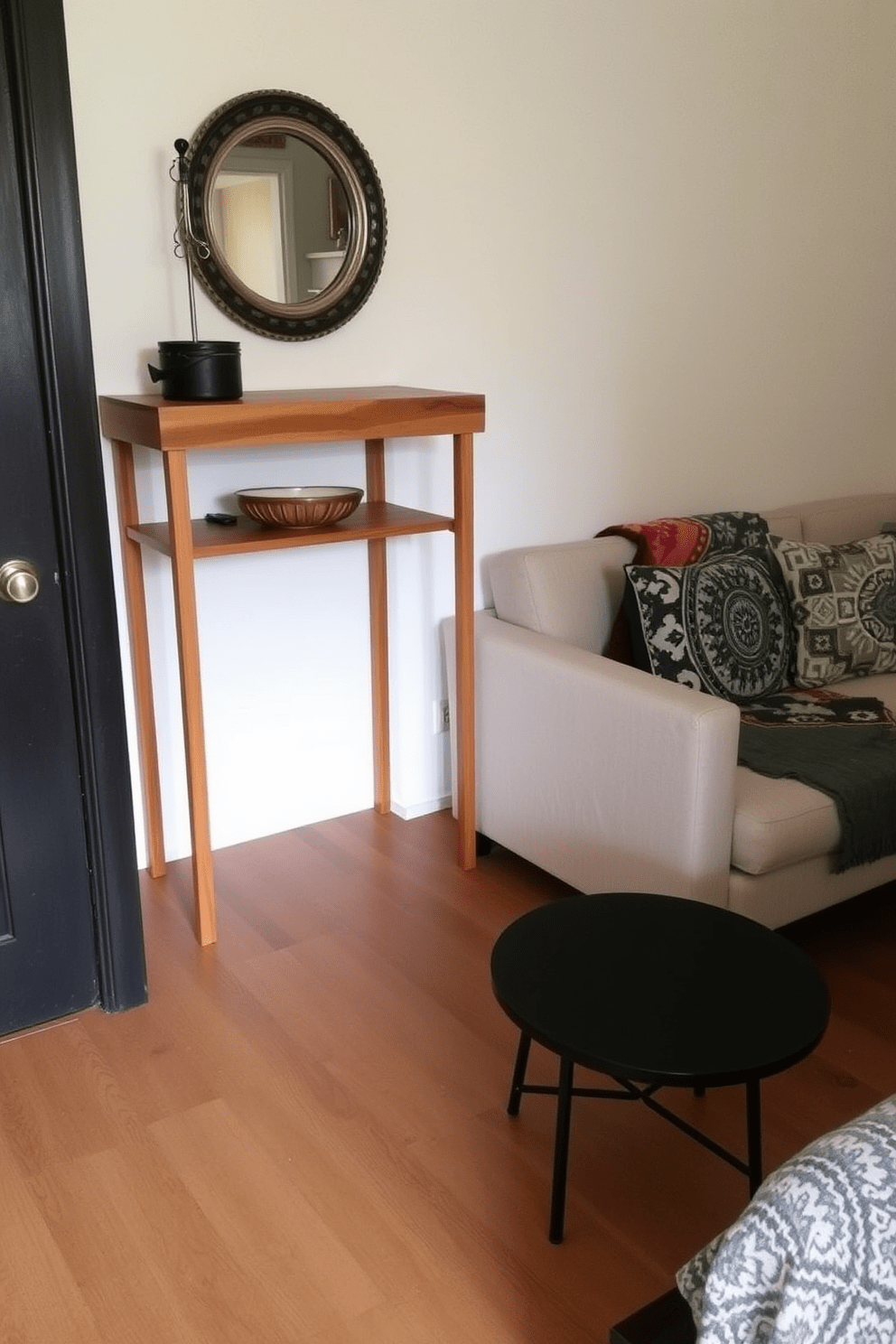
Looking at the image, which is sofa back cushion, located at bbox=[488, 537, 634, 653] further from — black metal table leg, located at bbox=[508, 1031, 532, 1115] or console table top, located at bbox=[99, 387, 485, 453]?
black metal table leg, located at bbox=[508, 1031, 532, 1115]

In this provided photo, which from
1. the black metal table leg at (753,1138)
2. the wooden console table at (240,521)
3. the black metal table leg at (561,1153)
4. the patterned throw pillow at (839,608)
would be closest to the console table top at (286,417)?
the wooden console table at (240,521)

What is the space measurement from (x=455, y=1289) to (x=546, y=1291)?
123 mm

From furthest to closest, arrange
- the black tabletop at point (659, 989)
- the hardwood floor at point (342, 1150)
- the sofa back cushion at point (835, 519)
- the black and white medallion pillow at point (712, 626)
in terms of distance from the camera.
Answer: the sofa back cushion at point (835, 519)
the black and white medallion pillow at point (712, 626)
the hardwood floor at point (342, 1150)
the black tabletop at point (659, 989)

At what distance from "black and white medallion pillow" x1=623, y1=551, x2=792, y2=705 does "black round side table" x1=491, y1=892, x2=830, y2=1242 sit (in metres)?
0.93

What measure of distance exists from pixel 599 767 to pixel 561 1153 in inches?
37.1

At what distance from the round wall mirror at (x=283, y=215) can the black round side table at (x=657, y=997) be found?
146 cm

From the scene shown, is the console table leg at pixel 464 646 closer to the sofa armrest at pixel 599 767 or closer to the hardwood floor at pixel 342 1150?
the sofa armrest at pixel 599 767

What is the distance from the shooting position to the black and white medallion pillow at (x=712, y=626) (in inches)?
106

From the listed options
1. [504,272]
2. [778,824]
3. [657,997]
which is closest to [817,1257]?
[657,997]

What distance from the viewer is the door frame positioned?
1896 millimetres

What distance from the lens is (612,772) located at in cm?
241

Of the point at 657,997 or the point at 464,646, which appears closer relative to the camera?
the point at 657,997

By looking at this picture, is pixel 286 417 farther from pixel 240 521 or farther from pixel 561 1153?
pixel 561 1153

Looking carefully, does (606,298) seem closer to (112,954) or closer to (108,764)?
(108,764)
